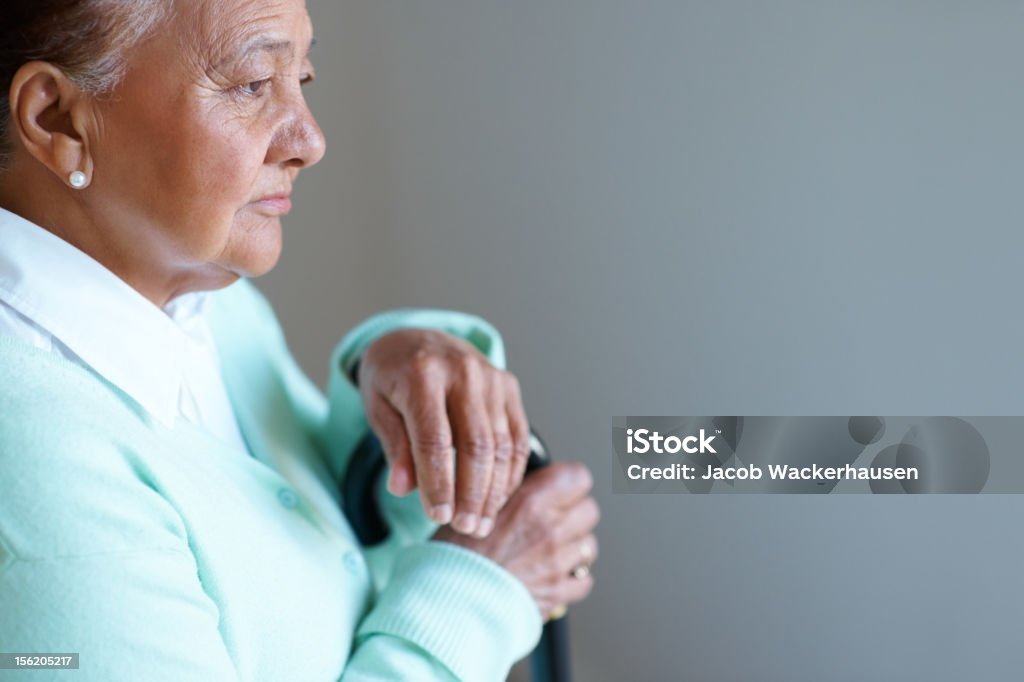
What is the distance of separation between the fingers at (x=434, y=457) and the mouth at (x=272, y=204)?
0.23m

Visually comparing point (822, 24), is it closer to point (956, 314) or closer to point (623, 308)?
point (956, 314)

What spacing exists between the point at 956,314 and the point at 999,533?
0.20 m

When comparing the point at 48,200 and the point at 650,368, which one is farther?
the point at 650,368

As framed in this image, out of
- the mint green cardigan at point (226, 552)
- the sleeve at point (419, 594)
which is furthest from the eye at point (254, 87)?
the sleeve at point (419, 594)

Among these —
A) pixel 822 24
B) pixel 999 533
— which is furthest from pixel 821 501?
pixel 822 24

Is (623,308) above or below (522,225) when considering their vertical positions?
below

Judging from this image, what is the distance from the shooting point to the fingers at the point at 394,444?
37.8 inches

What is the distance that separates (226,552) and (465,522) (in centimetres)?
23

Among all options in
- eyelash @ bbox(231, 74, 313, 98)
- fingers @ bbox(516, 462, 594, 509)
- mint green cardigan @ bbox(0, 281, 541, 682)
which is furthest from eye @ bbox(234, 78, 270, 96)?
fingers @ bbox(516, 462, 594, 509)

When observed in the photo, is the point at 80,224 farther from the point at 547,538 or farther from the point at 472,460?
the point at 547,538

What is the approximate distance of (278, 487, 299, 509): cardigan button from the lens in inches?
36.0

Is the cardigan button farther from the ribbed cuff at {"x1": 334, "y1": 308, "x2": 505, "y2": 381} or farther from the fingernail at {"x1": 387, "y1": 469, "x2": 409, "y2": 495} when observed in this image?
the ribbed cuff at {"x1": 334, "y1": 308, "x2": 505, "y2": 381}

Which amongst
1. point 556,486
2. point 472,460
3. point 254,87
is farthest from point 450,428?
point 254,87

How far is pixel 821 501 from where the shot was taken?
110 cm
